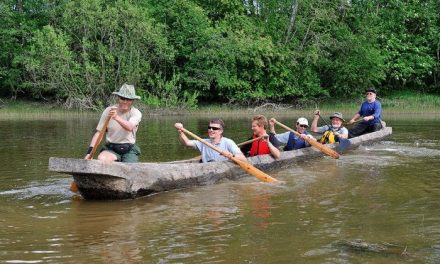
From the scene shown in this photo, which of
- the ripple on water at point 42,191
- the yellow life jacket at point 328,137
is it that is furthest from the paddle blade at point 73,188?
the yellow life jacket at point 328,137

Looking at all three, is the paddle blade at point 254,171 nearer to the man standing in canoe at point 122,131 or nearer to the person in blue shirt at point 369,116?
the man standing in canoe at point 122,131

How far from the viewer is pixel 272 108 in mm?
32281

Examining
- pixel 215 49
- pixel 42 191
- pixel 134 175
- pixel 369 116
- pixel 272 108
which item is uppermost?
pixel 215 49

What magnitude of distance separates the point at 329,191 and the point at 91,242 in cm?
375

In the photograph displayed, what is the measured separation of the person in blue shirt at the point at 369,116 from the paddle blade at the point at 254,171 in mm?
6490

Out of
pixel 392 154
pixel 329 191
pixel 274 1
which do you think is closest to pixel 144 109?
pixel 274 1

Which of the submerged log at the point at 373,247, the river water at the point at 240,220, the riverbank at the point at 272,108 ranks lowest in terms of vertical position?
the riverbank at the point at 272,108

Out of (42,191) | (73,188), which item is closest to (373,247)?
(73,188)

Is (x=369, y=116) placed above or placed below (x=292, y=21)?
below

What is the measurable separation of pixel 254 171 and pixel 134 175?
6.81 ft

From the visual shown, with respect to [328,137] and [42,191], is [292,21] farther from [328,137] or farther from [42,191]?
[42,191]

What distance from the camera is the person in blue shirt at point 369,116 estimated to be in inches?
574

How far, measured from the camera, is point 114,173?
6852 millimetres

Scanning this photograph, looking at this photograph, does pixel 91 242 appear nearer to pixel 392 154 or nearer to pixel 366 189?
pixel 366 189
